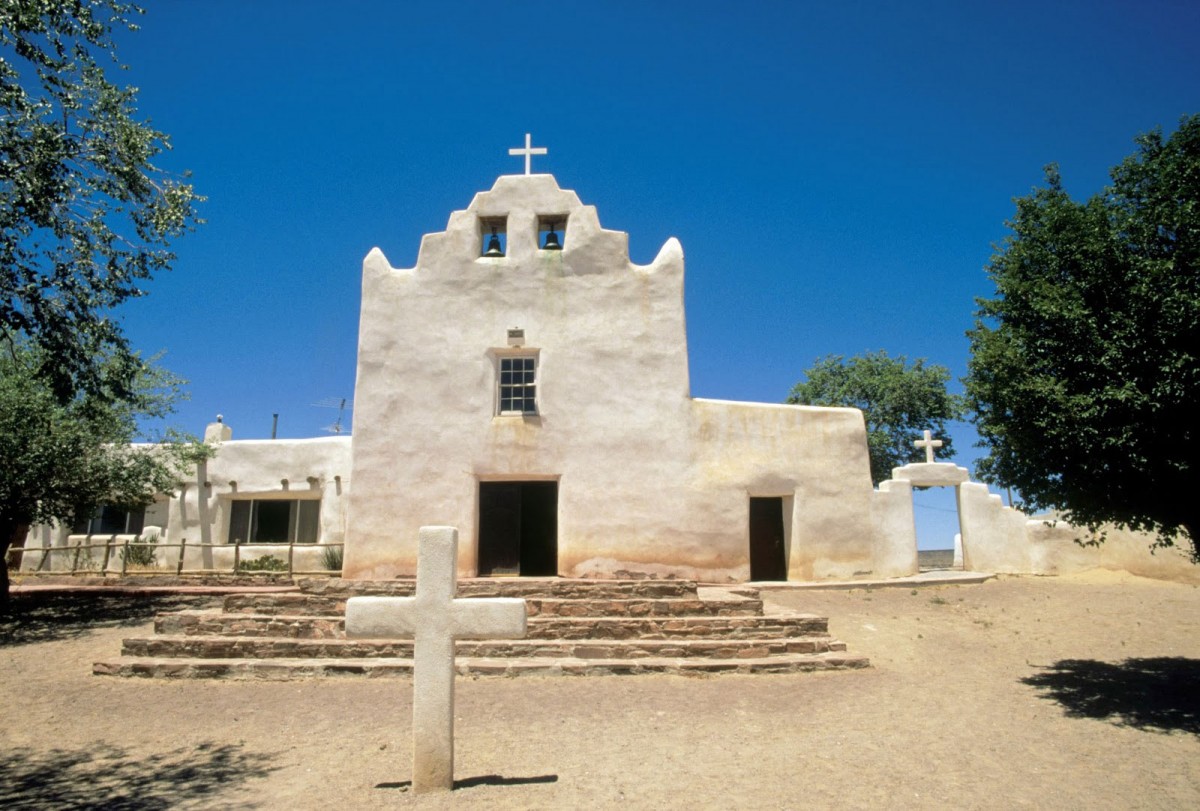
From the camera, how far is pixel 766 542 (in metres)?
15.4

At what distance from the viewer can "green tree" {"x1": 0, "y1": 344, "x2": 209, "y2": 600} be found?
1260 centimetres

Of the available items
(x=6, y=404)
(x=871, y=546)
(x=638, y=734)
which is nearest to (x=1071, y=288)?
(x=638, y=734)

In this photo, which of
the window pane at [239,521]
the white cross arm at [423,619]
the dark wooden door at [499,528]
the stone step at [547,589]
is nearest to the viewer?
the white cross arm at [423,619]

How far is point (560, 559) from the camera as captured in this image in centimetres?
1416

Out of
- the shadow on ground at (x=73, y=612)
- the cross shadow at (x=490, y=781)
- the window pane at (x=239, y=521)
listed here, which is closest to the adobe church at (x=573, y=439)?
the shadow on ground at (x=73, y=612)

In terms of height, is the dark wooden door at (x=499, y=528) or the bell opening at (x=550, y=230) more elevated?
the bell opening at (x=550, y=230)

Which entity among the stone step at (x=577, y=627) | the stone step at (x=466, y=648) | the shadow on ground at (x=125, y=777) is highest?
the stone step at (x=577, y=627)

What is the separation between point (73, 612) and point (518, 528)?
7953 mm

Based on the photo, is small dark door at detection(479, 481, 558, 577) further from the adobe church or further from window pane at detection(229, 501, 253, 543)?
window pane at detection(229, 501, 253, 543)

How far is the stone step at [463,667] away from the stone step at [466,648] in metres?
0.11

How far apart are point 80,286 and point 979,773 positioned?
35.9 ft

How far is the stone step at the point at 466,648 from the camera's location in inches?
363

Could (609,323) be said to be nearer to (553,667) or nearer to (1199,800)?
(553,667)

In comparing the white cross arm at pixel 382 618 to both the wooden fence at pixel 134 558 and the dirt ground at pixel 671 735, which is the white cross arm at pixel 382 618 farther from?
the wooden fence at pixel 134 558
